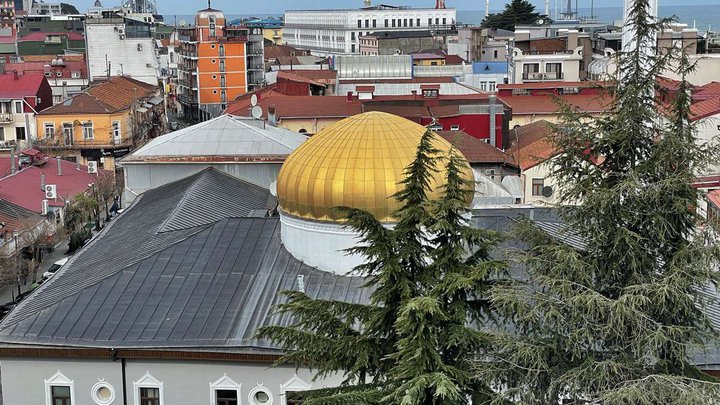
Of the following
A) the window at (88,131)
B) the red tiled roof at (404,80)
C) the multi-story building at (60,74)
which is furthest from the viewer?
the multi-story building at (60,74)

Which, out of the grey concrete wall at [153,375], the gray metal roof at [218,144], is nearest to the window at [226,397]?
the grey concrete wall at [153,375]

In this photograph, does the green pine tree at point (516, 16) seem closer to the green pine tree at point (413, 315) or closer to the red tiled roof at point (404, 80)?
the red tiled roof at point (404, 80)

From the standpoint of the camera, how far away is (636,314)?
1222 centimetres

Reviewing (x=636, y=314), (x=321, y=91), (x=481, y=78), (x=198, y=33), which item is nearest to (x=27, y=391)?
(x=636, y=314)

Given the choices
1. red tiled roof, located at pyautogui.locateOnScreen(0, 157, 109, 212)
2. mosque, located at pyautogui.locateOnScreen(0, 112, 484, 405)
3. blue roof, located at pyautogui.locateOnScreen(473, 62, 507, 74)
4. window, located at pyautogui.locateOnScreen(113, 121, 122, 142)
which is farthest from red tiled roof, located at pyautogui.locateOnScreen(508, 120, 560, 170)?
blue roof, located at pyautogui.locateOnScreen(473, 62, 507, 74)

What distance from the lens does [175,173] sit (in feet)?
128

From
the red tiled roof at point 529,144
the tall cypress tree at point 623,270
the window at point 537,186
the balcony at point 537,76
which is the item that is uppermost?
the tall cypress tree at point 623,270

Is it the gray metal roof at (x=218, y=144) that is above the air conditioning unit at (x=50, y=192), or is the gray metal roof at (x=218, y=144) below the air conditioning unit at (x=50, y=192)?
above

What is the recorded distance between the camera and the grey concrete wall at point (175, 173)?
38531mm

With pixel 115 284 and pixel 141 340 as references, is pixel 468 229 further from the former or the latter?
pixel 115 284

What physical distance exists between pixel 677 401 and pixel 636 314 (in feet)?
3.63

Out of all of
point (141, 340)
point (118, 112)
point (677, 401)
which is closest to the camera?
point (677, 401)

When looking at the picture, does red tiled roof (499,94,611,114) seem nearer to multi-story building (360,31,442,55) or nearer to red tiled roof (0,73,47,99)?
red tiled roof (0,73,47,99)

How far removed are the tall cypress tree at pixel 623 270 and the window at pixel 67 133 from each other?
190 ft
